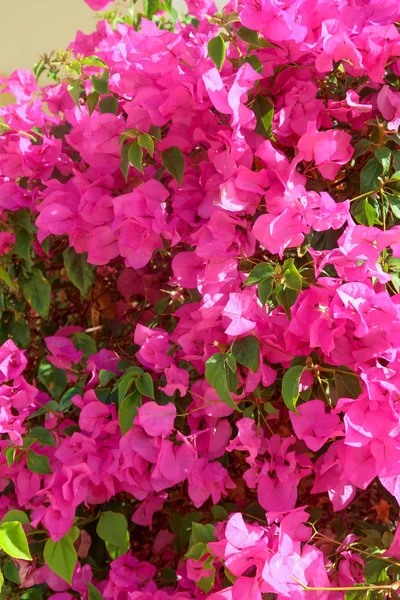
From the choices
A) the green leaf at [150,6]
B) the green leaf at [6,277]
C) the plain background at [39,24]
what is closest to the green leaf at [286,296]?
the green leaf at [6,277]

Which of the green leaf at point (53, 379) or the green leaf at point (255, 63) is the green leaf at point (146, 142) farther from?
the green leaf at point (53, 379)

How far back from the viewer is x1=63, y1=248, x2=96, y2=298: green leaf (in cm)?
101

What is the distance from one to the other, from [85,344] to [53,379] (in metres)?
0.07

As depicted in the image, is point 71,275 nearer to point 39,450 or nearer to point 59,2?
point 39,450

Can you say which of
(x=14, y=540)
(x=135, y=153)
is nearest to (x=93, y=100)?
(x=135, y=153)

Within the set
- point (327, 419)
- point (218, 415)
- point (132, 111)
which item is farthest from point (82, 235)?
point (327, 419)

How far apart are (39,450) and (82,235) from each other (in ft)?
0.95

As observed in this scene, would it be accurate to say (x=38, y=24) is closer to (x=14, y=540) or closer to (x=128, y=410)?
(x=128, y=410)

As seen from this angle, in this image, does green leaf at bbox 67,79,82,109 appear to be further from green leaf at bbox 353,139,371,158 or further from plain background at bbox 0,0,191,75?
plain background at bbox 0,0,191,75

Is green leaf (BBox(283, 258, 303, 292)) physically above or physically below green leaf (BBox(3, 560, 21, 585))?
above

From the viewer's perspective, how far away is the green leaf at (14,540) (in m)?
0.73

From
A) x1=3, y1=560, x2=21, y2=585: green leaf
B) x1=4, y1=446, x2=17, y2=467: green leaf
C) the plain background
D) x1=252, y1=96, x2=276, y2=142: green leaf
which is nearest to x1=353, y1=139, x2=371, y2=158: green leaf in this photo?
x1=252, y1=96, x2=276, y2=142: green leaf

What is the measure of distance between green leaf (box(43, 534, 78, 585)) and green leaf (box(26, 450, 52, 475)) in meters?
0.08

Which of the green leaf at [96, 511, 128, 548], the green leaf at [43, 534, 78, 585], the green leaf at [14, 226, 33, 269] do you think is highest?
the green leaf at [14, 226, 33, 269]
